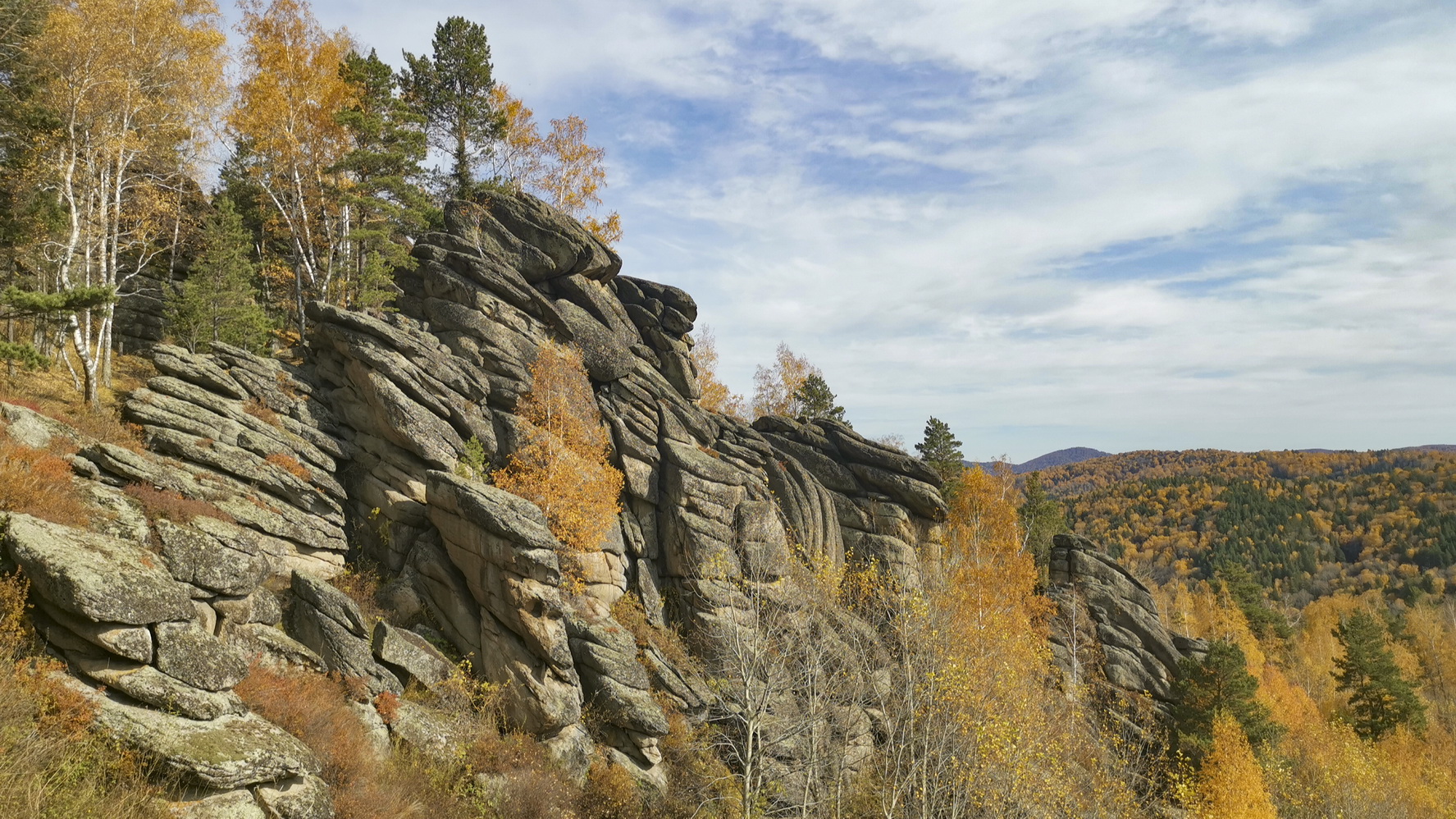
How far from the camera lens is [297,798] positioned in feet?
43.7

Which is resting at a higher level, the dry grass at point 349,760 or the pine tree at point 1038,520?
the pine tree at point 1038,520

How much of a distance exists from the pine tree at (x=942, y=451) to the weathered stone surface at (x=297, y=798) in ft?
128

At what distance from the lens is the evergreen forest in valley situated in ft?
48.1

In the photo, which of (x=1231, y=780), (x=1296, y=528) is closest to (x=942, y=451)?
(x=1231, y=780)

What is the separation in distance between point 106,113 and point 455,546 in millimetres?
20940

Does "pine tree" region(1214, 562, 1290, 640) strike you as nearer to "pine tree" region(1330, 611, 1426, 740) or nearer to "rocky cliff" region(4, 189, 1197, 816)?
"pine tree" region(1330, 611, 1426, 740)

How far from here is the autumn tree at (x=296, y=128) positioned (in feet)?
110

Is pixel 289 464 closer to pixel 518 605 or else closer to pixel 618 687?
pixel 518 605

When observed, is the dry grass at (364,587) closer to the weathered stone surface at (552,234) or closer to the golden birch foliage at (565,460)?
the golden birch foliage at (565,460)

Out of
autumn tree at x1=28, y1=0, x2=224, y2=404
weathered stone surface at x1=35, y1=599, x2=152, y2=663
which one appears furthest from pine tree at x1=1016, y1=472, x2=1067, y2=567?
autumn tree at x1=28, y1=0, x2=224, y2=404

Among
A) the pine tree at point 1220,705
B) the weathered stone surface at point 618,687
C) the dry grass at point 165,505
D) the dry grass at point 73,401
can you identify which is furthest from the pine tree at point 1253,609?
the dry grass at point 73,401

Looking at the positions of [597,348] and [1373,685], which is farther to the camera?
[1373,685]

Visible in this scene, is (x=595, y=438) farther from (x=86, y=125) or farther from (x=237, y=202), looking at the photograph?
(x=237, y=202)

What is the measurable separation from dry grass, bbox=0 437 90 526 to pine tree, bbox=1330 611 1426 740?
216ft
